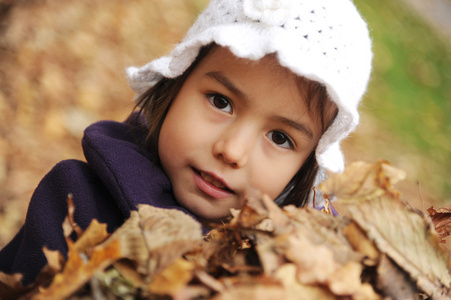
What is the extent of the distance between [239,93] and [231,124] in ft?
0.31

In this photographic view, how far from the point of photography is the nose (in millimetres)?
1149

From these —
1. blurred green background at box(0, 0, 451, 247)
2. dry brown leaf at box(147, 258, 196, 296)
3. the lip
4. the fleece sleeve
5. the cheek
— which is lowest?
blurred green background at box(0, 0, 451, 247)

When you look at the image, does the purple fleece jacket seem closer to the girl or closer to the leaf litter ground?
the girl

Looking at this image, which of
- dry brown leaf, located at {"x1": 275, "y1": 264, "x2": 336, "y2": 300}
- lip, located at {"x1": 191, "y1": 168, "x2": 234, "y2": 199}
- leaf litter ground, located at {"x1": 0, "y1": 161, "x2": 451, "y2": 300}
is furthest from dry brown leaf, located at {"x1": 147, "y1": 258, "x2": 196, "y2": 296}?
lip, located at {"x1": 191, "y1": 168, "x2": 234, "y2": 199}

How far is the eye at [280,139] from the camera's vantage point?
1.28m

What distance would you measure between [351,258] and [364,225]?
59 mm

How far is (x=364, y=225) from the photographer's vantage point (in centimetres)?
56

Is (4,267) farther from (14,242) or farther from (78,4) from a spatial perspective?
(78,4)

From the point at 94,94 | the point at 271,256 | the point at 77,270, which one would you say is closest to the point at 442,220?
the point at 271,256

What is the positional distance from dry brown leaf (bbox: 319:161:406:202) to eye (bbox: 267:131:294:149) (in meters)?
0.65

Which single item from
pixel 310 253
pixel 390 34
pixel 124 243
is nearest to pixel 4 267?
pixel 124 243

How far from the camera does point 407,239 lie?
58 centimetres

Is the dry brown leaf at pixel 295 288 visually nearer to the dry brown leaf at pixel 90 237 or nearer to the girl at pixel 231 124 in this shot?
the dry brown leaf at pixel 90 237

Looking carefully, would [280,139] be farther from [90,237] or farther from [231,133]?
[90,237]
